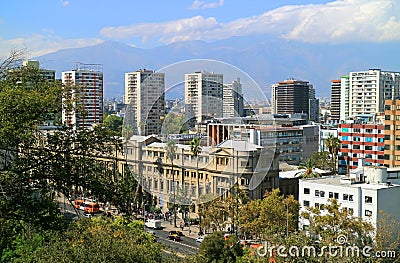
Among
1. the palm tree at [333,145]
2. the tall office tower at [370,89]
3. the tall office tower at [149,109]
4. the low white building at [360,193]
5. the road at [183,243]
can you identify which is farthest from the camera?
the tall office tower at [370,89]

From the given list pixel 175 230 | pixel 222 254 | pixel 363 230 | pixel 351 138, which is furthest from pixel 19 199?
pixel 351 138

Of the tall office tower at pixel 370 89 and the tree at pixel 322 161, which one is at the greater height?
the tall office tower at pixel 370 89

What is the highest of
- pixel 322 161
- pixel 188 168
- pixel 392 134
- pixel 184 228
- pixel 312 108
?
pixel 312 108

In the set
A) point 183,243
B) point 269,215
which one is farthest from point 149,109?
point 269,215

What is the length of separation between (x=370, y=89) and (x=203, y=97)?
4191cm

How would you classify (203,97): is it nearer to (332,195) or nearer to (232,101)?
→ (232,101)

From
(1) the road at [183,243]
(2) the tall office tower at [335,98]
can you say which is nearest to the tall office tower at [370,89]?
(2) the tall office tower at [335,98]

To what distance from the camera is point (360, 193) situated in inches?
568

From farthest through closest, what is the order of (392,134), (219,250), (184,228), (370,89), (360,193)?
(370,89) < (392,134) < (184,228) < (360,193) < (219,250)

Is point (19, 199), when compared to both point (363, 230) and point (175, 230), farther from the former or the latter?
point (175, 230)

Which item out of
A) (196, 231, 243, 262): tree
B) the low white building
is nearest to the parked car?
the low white building

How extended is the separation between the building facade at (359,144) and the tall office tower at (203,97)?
1429 cm

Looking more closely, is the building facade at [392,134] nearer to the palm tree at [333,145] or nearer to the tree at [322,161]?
the palm tree at [333,145]

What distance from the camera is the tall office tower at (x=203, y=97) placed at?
46.6 ft
